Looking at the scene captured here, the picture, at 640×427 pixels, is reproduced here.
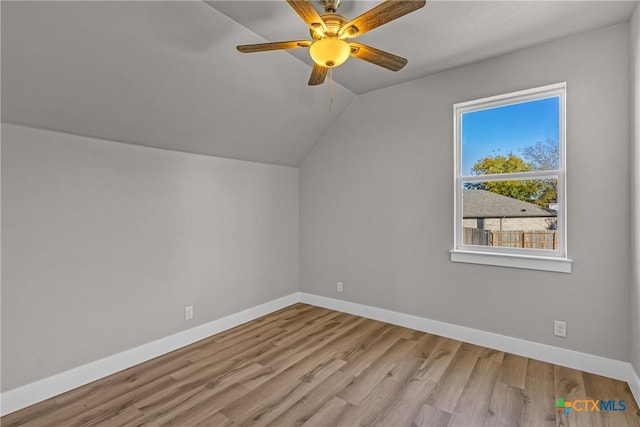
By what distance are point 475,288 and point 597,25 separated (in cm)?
231

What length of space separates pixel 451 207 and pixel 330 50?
2068mm

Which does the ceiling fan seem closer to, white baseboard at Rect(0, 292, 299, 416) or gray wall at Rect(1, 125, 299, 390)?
gray wall at Rect(1, 125, 299, 390)

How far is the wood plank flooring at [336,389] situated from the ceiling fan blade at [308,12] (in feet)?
7.66

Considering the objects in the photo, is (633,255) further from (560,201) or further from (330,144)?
(330,144)

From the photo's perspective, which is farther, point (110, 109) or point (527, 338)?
point (527, 338)

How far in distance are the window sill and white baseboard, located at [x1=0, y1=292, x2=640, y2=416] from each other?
66 centimetres

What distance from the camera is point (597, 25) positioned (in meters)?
2.38

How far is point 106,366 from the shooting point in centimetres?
249

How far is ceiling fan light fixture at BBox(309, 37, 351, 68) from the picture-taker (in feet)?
5.69

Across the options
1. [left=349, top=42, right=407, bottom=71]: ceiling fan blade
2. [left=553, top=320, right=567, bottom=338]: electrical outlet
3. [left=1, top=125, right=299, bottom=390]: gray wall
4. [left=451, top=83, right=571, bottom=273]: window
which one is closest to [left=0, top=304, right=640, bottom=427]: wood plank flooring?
[left=553, top=320, right=567, bottom=338]: electrical outlet

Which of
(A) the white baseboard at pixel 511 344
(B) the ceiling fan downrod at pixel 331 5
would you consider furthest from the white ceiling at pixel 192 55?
(A) the white baseboard at pixel 511 344

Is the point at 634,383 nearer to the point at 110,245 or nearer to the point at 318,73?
the point at 318,73

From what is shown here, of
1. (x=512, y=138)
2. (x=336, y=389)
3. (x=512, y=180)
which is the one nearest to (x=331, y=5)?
(x=512, y=138)

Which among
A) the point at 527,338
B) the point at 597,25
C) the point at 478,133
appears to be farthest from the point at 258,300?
the point at 597,25
